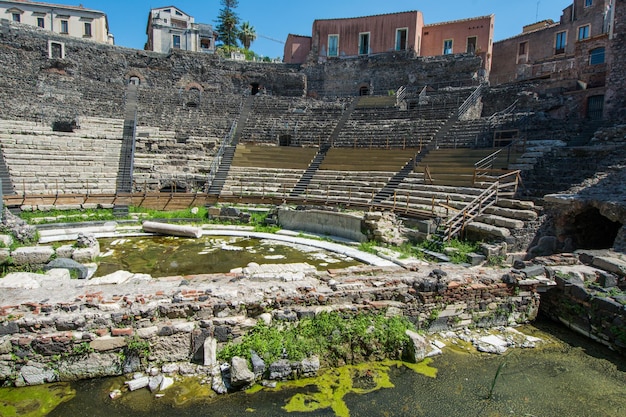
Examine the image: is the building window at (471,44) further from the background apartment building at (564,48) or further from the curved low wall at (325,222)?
the curved low wall at (325,222)

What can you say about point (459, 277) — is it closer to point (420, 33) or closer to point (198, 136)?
point (198, 136)

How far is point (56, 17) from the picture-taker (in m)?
34.9

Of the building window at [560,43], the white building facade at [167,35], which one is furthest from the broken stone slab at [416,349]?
the white building facade at [167,35]

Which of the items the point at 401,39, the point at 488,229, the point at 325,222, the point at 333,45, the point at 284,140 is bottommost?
the point at 325,222

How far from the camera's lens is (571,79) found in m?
22.4

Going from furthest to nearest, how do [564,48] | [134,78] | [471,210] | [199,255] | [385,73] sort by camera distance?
[385,73] → [134,78] → [564,48] → [471,210] → [199,255]

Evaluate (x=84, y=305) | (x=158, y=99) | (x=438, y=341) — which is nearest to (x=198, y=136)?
(x=158, y=99)

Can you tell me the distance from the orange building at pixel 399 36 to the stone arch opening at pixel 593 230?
2166 centimetres

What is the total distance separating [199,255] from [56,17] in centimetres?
3469

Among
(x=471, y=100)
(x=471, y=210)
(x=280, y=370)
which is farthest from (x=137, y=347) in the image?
(x=471, y=100)

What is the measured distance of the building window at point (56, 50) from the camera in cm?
2756

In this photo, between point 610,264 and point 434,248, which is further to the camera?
point 434,248

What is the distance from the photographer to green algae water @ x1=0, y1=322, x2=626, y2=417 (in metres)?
5.58

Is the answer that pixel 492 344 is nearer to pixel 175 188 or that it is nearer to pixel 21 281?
pixel 21 281
